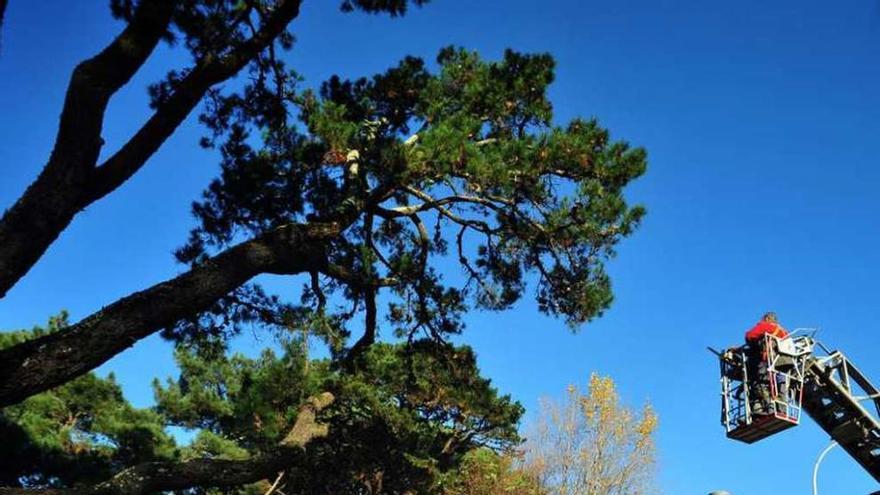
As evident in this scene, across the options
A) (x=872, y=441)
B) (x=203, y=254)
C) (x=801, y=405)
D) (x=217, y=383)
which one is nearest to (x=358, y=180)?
(x=203, y=254)

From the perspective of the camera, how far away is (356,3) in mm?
7293

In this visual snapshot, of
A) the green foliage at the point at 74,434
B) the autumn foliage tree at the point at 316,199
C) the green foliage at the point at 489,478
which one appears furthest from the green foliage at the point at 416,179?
the green foliage at the point at 489,478

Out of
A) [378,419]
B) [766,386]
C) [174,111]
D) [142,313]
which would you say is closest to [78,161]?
[174,111]

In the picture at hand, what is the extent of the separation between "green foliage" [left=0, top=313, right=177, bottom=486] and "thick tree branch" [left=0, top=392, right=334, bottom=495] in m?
5.87

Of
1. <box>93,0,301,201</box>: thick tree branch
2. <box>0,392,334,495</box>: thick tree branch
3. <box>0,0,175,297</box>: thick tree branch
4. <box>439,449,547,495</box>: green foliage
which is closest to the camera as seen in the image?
<box>0,0,175,297</box>: thick tree branch

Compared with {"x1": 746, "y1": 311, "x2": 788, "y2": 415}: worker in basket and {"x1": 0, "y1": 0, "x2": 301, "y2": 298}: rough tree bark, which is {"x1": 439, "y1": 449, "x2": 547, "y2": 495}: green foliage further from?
{"x1": 0, "y1": 0, "x2": 301, "y2": 298}: rough tree bark

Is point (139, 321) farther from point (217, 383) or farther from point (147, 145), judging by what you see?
point (217, 383)

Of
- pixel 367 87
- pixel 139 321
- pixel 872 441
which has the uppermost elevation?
pixel 367 87

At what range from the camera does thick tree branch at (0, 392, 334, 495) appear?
703 centimetres

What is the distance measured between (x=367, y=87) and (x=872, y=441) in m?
7.68

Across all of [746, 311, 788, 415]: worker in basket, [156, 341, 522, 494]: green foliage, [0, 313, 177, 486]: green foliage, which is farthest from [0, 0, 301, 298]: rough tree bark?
[0, 313, 177, 486]: green foliage

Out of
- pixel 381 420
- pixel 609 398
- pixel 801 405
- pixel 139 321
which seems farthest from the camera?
pixel 609 398

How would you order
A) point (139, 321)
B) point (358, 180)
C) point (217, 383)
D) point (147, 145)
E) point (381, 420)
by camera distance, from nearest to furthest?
point (139, 321) → point (147, 145) → point (358, 180) → point (381, 420) → point (217, 383)

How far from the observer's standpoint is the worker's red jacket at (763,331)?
9172 mm
